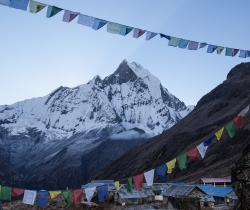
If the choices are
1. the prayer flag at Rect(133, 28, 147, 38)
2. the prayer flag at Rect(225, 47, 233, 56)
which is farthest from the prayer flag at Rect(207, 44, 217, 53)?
the prayer flag at Rect(133, 28, 147, 38)

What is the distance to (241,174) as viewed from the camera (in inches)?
401

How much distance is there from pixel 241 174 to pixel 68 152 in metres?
164

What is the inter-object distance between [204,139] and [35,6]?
54282mm

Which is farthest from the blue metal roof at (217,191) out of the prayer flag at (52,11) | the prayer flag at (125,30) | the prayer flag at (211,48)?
the prayer flag at (52,11)

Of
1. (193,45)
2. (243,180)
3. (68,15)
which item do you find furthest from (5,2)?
(243,180)

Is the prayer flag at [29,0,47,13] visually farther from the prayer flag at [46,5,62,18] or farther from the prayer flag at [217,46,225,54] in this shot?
the prayer flag at [217,46,225,54]

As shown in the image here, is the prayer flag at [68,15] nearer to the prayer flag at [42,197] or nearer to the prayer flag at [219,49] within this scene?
the prayer flag at [219,49]

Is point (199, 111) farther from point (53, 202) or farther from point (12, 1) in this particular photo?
point (12, 1)

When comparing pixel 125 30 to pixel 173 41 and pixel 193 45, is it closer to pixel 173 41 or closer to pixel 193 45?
pixel 173 41

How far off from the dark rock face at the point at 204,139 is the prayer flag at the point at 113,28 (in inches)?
1151

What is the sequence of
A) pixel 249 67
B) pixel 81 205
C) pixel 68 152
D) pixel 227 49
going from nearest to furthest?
pixel 227 49
pixel 81 205
pixel 249 67
pixel 68 152

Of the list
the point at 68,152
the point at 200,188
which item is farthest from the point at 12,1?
the point at 68,152

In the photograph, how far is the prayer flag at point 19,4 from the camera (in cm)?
1367

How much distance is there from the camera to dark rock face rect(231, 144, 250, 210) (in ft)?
31.9
